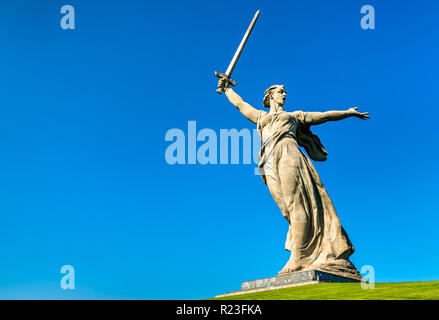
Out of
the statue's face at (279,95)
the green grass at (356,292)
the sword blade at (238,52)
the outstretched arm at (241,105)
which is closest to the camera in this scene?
the green grass at (356,292)

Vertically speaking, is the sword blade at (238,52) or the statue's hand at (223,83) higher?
the sword blade at (238,52)

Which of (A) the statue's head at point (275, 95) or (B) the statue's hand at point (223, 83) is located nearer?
(A) the statue's head at point (275, 95)

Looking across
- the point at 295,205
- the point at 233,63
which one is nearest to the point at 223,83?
the point at 233,63

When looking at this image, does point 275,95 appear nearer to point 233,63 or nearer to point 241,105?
point 241,105

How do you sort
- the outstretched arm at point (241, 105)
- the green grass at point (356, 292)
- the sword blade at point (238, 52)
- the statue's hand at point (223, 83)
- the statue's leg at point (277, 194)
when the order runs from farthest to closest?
the statue's hand at point (223, 83) → the sword blade at point (238, 52) → the outstretched arm at point (241, 105) → the statue's leg at point (277, 194) → the green grass at point (356, 292)

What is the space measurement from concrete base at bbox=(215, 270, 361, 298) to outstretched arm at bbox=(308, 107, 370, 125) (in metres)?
5.62

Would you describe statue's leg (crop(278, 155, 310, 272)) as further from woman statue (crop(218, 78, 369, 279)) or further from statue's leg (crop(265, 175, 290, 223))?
statue's leg (crop(265, 175, 290, 223))

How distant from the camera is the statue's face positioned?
1895cm

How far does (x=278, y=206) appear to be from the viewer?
57.9ft

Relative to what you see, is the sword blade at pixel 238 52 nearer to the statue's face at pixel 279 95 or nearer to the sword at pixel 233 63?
the sword at pixel 233 63

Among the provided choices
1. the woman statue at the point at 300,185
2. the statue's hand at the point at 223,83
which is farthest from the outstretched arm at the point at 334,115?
the statue's hand at the point at 223,83

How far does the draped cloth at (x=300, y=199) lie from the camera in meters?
16.5
